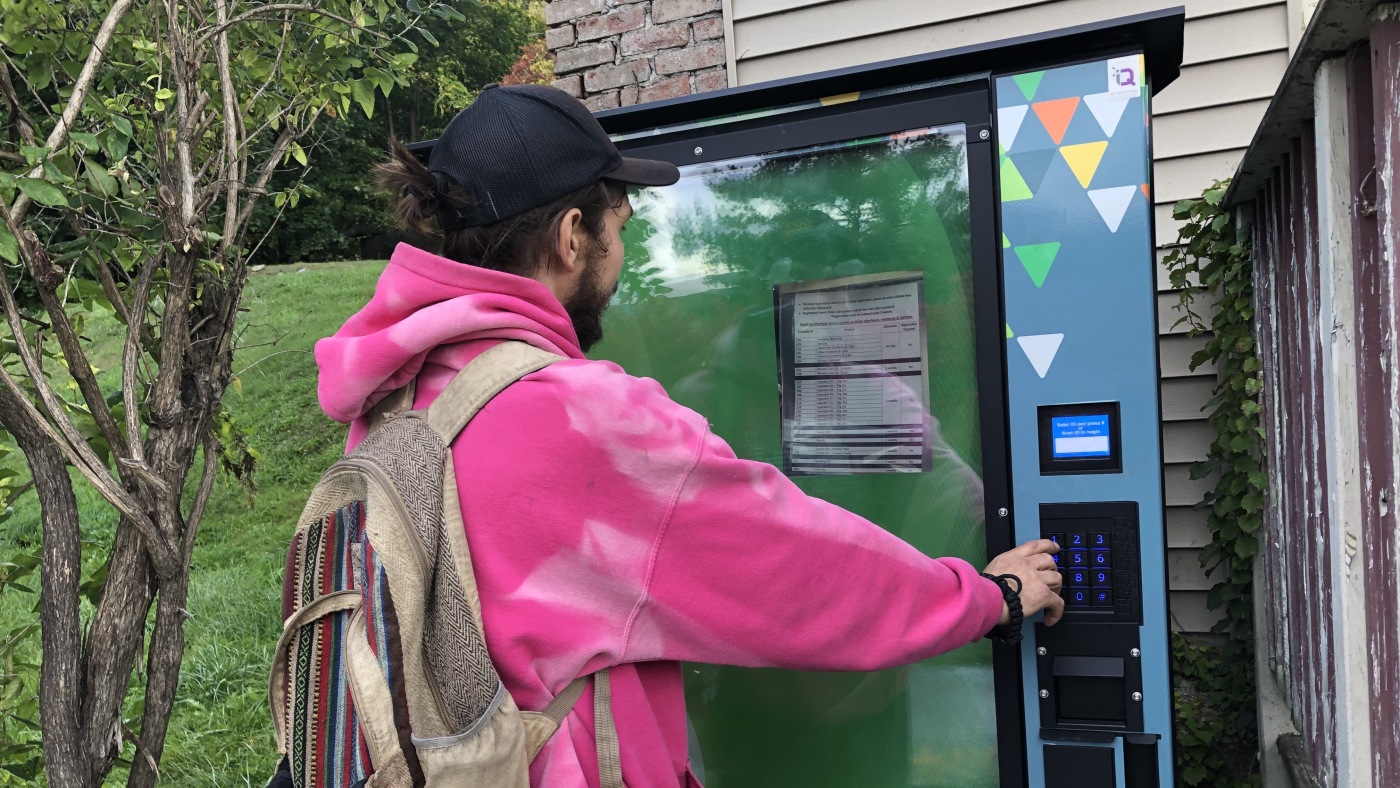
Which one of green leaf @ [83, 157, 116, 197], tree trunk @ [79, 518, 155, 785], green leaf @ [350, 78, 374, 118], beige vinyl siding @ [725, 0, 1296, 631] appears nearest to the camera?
green leaf @ [83, 157, 116, 197]

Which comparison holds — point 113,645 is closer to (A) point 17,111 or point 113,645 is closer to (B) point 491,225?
(A) point 17,111

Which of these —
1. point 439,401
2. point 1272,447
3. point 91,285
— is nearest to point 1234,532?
point 1272,447

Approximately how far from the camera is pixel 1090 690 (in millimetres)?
1603

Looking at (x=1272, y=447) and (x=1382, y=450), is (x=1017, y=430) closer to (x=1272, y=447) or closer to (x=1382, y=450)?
(x=1382, y=450)

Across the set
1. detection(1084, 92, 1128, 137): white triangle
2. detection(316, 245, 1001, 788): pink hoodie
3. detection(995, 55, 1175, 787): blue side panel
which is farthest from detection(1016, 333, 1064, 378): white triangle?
detection(316, 245, 1001, 788): pink hoodie

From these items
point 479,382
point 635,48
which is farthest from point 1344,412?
point 635,48

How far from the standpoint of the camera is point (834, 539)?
1.30m

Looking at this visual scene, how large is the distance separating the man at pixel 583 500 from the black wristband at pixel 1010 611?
0.06 meters

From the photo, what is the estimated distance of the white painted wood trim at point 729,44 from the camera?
3631mm

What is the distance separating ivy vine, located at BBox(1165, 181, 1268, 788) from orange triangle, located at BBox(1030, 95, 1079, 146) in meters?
1.38

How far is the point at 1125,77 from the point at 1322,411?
752mm

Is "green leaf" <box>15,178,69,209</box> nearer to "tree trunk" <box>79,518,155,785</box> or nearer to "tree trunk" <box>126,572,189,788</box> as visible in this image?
"tree trunk" <box>79,518,155,785</box>

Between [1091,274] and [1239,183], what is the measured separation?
3.71 ft

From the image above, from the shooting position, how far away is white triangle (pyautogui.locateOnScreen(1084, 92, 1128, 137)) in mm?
1536
